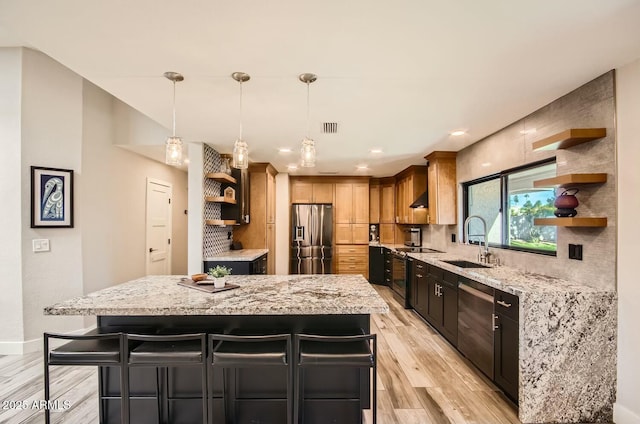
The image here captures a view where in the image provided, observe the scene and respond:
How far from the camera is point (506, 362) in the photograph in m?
2.25

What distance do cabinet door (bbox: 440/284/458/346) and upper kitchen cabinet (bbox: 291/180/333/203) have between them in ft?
12.0

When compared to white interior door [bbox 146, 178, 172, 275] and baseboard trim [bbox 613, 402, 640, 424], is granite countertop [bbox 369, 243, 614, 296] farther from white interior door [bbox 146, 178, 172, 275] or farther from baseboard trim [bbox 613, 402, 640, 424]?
white interior door [bbox 146, 178, 172, 275]

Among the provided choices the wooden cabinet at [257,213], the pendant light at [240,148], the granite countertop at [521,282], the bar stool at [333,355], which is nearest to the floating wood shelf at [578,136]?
the granite countertop at [521,282]

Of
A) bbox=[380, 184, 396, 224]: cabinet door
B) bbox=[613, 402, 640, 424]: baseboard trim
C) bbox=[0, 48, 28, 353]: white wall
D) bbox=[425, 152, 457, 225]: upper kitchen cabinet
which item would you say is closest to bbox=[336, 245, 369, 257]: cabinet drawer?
bbox=[380, 184, 396, 224]: cabinet door

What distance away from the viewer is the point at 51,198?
3.23m

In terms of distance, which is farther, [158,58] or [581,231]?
[581,231]

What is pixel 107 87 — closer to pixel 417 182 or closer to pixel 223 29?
pixel 223 29

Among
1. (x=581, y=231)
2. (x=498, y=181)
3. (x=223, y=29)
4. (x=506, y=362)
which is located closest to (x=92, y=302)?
(x=223, y=29)

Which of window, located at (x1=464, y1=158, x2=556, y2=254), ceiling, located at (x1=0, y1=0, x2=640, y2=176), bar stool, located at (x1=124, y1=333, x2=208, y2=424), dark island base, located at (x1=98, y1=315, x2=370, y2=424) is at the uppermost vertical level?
ceiling, located at (x1=0, y1=0, x2=640, y2=176)

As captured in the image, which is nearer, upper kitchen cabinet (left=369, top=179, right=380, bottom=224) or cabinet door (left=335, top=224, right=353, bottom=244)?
cabinet door (left=335, top=224, right=353, bottom=244)

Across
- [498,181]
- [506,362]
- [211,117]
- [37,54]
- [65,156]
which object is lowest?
[506,362]

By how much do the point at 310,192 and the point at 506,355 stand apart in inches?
194

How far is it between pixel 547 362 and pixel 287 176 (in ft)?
17.3

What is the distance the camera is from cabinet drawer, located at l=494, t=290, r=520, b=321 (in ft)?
6.98
